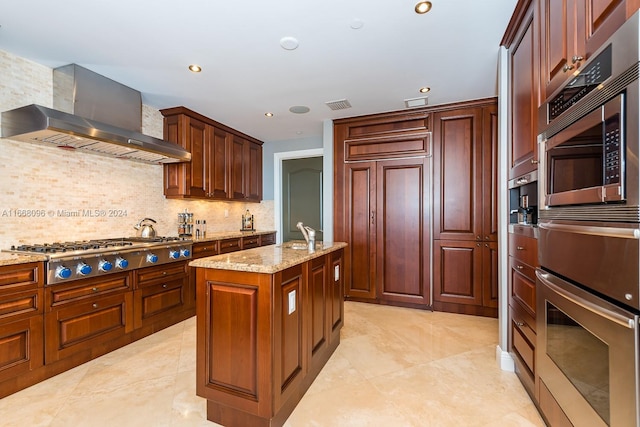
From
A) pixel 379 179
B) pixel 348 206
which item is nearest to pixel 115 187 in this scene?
pixel 348 206

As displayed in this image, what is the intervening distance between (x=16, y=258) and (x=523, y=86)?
3.50 meters

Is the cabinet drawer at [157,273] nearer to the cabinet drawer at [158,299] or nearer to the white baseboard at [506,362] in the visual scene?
the cabinet drawer at [158,299]

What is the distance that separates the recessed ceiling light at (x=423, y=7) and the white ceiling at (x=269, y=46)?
4cm

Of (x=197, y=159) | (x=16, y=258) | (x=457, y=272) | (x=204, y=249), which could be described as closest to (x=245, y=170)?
(x=197, y=159)

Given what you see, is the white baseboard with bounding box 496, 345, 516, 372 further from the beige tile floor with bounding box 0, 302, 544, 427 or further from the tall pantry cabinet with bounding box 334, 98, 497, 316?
the tall pantry cabinet with bounding box 334, 98, 497, 316

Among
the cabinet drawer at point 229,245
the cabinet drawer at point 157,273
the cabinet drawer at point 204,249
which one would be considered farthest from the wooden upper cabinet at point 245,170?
the cabinet drawer at point 157,273

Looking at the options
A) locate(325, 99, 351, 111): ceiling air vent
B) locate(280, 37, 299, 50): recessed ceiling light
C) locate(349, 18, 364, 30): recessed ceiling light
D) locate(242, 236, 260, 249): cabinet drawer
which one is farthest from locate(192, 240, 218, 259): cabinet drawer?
locate(349, 18, 364, 30): recessed ceiling light

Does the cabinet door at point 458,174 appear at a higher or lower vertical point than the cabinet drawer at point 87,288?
higher

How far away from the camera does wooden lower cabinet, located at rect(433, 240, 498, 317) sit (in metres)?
3.29

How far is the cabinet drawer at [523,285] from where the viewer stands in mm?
1681

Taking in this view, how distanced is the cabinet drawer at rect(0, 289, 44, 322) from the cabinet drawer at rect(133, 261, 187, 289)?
2.26 feet

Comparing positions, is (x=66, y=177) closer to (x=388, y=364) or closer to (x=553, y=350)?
(x=388, y=364)

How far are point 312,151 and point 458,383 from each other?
3747 mm

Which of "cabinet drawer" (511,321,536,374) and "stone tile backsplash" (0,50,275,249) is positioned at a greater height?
"stone tile backsplash" (0,50,275,249)
